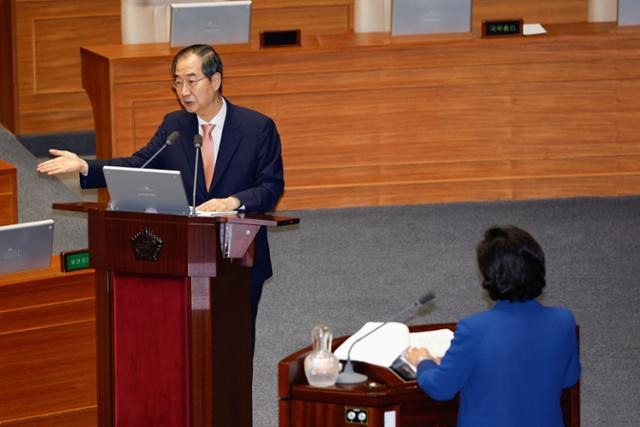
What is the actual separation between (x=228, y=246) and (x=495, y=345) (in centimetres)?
100

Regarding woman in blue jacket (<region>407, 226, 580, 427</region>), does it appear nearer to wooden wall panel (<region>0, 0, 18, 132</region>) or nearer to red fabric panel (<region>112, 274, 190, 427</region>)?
red fabric panel (<region>112, 274, 190, 427</region>)

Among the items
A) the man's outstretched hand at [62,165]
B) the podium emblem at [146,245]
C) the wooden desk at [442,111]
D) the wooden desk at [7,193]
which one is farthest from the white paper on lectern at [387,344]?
the wooden desk at [442,111]

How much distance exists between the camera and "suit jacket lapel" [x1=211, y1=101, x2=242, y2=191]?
4402mm

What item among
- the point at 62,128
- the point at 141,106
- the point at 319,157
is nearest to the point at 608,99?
the point at 319,157

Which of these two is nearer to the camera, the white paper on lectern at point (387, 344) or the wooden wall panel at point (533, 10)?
the white paper on lectern at point (387, 344)

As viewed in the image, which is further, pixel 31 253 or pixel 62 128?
pixel 62 128

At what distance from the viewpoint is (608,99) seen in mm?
8586

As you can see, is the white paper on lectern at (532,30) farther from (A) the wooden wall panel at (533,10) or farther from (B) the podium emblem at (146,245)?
(B) the podium emblem at (146,245)

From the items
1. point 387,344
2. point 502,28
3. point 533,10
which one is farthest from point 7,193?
point 533,10

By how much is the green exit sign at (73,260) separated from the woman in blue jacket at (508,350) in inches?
72.0

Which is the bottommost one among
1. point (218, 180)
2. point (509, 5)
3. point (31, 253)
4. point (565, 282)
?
point (565, 282)

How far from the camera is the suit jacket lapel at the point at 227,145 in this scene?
4.40 metres

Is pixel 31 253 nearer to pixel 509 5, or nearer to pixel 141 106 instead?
pixel 141 106

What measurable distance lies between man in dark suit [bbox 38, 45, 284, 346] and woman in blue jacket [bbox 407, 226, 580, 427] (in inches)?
47.6
